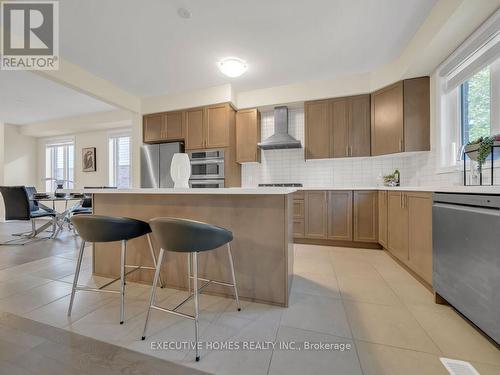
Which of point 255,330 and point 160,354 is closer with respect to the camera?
point 160,354

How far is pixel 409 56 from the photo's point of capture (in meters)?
2.62

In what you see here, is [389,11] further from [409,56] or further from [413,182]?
[413,182]

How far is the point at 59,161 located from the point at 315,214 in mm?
7495

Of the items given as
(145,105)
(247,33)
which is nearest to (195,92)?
(145,105)

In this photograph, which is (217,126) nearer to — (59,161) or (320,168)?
(320,168)

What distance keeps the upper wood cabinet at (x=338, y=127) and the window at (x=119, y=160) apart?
470 cm

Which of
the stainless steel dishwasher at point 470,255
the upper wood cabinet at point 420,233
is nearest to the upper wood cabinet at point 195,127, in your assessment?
the upper wood cabinet at point 420,233

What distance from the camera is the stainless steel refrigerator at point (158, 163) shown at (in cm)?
401

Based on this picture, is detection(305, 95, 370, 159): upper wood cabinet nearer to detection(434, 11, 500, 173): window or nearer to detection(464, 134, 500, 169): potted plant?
detection(434, 11, 500, 173): window

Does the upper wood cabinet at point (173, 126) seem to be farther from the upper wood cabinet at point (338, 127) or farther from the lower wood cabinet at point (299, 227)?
the lower wood cabinet at point (299, 227)

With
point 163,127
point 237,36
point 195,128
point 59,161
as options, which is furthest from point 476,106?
point 59,161

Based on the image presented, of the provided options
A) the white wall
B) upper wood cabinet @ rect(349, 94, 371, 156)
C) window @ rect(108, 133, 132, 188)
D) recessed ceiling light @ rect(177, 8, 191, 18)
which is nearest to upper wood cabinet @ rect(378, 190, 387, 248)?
upper wood cabinet @ rect(349, 94, 371, 156)

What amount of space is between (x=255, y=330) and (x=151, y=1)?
9.42 feet

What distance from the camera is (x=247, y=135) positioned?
397 cm
